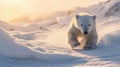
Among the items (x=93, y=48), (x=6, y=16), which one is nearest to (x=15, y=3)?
(x=6, y=16)

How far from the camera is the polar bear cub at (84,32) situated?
7685 millimetres

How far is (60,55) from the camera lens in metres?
6.79

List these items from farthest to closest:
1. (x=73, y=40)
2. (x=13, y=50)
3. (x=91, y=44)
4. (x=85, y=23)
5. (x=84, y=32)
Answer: (x=73, y=40) → (x=91, y=44) → (x=85, y=23) → (x=84, y=32) → (x=13, y=50)

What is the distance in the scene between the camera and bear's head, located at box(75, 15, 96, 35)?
759cm

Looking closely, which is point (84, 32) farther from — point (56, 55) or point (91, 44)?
point (56, 55)

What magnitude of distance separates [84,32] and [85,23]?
0.24m

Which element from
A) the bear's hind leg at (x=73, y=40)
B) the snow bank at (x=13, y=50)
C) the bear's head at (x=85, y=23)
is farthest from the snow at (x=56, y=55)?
the bear's head at (x=85, y=23)

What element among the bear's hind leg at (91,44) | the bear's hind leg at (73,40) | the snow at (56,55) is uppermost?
the bear's hind leg at (73,40)

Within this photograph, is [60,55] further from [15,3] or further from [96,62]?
[15,3]

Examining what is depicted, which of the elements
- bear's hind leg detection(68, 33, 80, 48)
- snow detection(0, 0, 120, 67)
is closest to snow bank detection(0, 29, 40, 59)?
snow detection(0, 0, 120, 67)

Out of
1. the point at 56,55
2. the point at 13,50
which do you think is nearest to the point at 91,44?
the point at 56,55

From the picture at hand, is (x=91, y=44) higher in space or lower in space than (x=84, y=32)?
lower

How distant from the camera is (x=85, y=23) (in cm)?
773

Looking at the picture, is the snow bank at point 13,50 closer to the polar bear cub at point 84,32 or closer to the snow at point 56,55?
the snow at point 56,55
